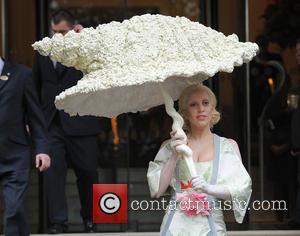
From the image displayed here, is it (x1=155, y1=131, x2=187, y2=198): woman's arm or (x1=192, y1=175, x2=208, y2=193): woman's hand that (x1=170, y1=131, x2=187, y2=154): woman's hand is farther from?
(x1=192, y1=175, x2=208, y2=193): woman's hand

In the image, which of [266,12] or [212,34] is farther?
[266,12]

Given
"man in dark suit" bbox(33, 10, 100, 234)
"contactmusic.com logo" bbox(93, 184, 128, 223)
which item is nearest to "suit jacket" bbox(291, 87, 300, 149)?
"contactmusic.com logo" bbox(93, 184, 128, 223)

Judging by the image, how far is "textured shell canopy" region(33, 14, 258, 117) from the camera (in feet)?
16.8

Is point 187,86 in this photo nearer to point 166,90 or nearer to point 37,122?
point 166,90

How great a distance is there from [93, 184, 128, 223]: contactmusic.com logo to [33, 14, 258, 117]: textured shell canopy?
3446 mm

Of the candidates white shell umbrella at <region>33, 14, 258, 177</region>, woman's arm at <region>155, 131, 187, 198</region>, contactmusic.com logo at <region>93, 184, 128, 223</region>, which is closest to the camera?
white shell umbrella at <region>33, 14, 258, 177</region>

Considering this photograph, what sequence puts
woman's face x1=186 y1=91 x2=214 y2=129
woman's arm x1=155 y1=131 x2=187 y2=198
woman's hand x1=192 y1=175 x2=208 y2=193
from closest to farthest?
woman's hand x1=192 y1=175 x2=208 y2=193, woman's arm x1=155 y1=131 x2=187 y2=198, woman's face x1=186 y1=91 x2=214 y2=129

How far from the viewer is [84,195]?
8.73m

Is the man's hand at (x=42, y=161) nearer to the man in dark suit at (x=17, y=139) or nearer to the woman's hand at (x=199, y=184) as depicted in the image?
the man in dark suit at (x=17, y=139)

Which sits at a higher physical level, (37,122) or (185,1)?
(185,1)

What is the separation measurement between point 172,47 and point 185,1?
4.85 meters

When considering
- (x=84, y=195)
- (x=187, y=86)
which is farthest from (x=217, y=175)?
(x=84, y=195)

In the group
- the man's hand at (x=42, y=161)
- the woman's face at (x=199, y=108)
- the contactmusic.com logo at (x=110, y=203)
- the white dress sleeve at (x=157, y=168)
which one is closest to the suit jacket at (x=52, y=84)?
the contactmusic.com logo at (x=110, y=203)

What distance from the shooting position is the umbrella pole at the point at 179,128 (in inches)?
212
